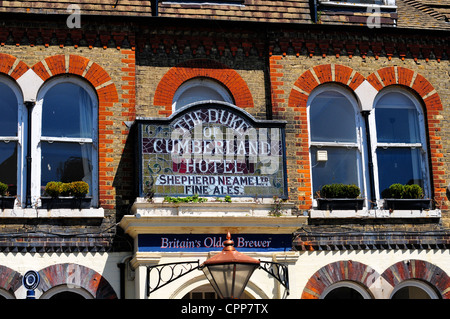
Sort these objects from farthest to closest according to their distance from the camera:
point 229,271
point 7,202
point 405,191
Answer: point 405,191
point 7,202
point 229,271

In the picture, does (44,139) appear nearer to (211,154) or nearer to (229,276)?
(211,154)

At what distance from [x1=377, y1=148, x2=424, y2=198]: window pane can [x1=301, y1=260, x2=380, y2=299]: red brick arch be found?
1.76m

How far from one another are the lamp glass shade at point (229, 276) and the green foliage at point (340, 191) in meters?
5.25

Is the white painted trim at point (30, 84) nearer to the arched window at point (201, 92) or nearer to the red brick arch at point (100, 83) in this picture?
the red brick arch at point (100, 83)

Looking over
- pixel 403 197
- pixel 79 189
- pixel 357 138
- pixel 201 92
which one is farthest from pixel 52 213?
pixel 403 197

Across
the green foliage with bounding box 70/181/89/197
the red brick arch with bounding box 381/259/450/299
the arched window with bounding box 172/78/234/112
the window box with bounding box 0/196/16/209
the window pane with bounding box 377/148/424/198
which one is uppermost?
the arched window with bounding box 172/78/234/112

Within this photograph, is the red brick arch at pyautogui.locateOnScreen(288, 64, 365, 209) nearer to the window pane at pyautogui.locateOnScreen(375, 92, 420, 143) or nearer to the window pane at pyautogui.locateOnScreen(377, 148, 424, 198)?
the window pane at pyautogui.locateOnScreen(375, 92, 420, 143)

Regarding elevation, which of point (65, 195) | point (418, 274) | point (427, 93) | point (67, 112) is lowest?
point (418, 274)

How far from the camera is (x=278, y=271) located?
13.7m

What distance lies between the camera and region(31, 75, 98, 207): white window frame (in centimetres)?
1401

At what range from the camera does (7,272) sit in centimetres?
1333

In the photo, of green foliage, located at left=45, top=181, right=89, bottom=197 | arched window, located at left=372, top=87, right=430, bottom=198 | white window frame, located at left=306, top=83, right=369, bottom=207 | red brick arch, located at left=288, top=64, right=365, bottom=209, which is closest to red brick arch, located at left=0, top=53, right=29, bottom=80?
green foliage, located at left=45, top=181, right=89, bottom=197

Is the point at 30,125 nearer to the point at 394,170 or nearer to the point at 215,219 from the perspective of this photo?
the point at 215,219

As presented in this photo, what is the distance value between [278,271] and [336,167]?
2.59m
